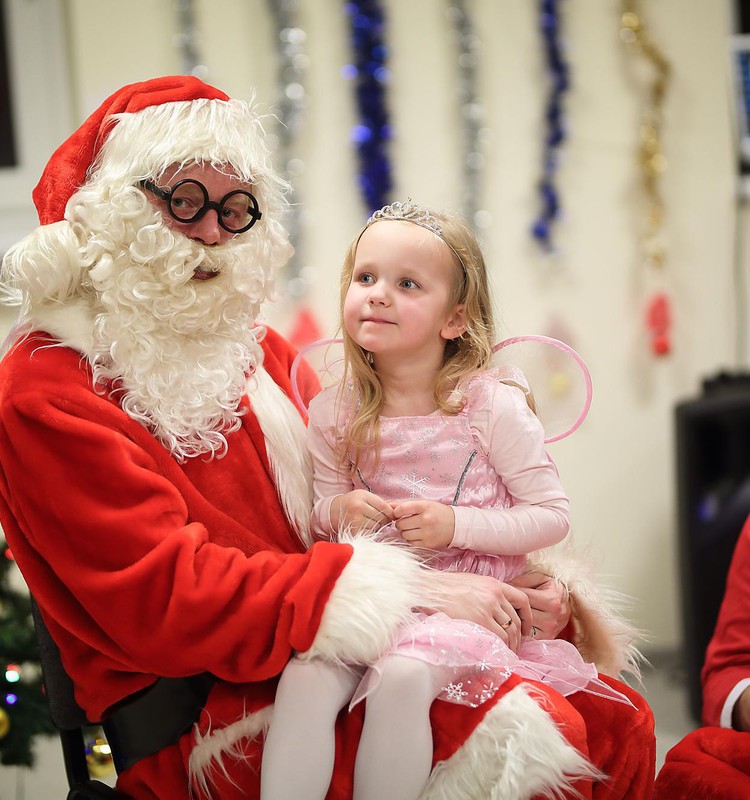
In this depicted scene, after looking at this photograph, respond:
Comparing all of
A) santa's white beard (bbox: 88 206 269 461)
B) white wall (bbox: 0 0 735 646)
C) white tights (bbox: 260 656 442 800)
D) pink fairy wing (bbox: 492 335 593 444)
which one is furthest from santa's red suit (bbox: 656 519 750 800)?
white wall (bbox: 0 0 735 646)

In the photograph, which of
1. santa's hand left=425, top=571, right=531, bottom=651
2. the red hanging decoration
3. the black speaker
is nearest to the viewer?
santa's hand left=425, top=571, right=531, bottom=651

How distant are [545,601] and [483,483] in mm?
239

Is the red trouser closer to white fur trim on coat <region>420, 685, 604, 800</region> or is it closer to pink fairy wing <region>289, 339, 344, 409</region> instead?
white fur trim on coat <region>420, 685, 604, 800</region>

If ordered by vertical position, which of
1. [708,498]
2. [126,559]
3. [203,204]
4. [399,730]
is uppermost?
[203,204]

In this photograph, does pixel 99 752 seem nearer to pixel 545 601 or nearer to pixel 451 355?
pixel 545 601

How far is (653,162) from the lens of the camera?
376cm

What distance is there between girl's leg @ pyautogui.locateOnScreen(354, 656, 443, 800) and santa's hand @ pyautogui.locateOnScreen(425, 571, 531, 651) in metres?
0.13

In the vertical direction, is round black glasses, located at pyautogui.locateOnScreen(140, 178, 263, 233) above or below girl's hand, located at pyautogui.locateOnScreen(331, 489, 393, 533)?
above

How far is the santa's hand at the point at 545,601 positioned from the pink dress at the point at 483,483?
0.09 ft

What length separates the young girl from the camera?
148 centimetres

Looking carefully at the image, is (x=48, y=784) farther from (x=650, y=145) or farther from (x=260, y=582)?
(x=650, y=145)

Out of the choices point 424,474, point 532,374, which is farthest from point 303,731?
point 532,374

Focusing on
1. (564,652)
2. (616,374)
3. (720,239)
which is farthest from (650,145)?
(564,652)

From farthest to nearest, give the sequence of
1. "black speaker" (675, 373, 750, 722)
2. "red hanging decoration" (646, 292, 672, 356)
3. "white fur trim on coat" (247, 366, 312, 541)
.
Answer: "red hanging decoration" (646, 292, 672, 356) < "black speaker" (675, 373, 750, 722) < "white fur trim on coat" (247, 366, 312, 541)
